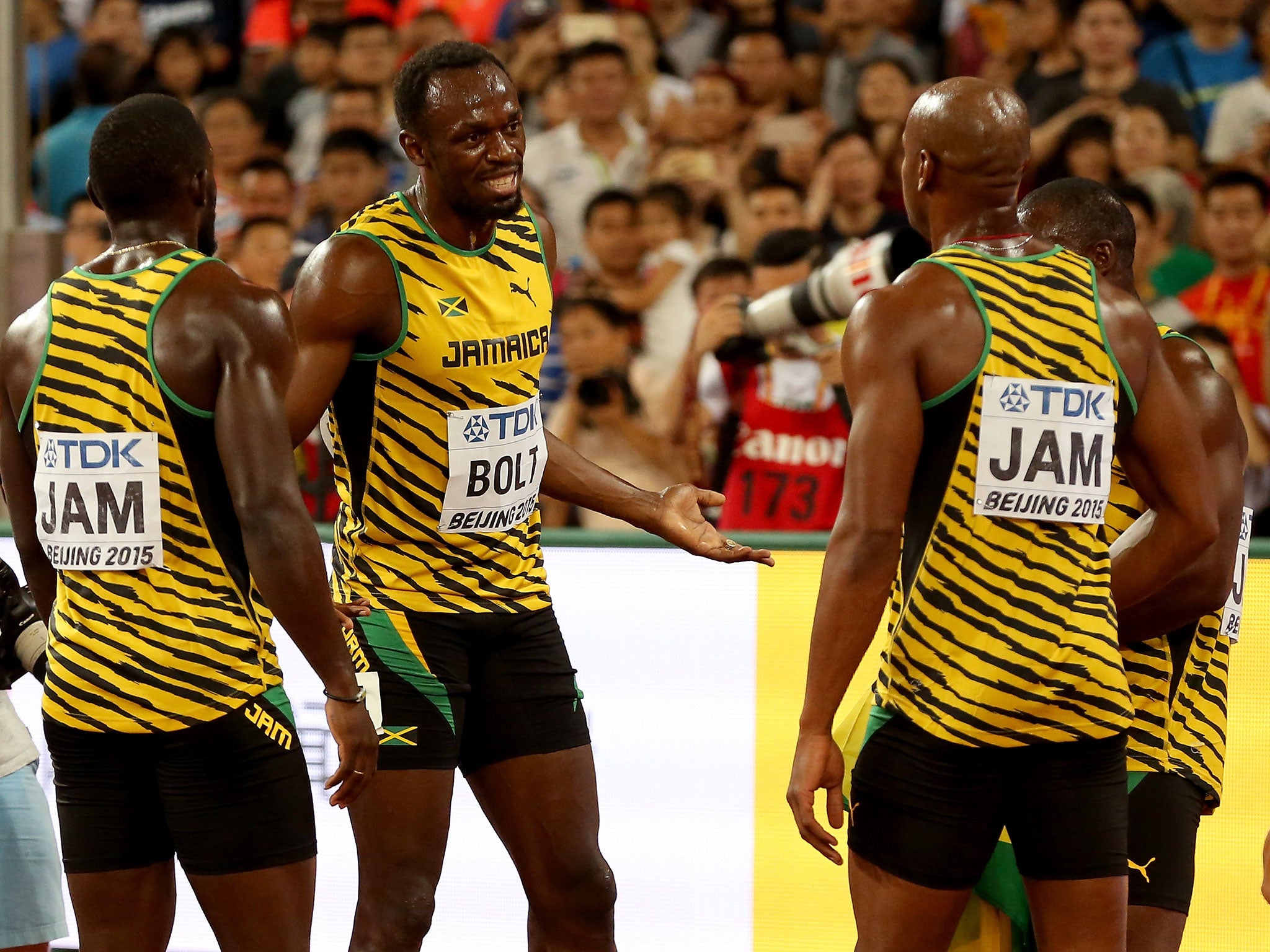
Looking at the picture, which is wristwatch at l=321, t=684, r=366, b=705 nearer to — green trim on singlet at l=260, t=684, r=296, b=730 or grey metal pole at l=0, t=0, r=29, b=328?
green trim on singlet at l=260, t=684, r=296, b=730

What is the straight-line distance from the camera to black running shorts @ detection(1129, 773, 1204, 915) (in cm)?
321

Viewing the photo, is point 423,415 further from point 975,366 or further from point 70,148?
point 70,148

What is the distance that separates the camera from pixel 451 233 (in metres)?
3.51

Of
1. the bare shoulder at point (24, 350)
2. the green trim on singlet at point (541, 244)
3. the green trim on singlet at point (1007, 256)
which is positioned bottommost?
the bare shoulder at point (24, 350)

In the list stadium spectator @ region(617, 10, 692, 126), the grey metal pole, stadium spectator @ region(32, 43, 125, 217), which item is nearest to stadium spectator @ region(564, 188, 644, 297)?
stadium spectator @ region(617, 10, 692, 126)

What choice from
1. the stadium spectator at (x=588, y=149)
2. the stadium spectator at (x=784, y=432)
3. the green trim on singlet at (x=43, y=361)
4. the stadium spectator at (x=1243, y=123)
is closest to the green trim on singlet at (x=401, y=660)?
the green trim on singlet at (x=43, y=361)

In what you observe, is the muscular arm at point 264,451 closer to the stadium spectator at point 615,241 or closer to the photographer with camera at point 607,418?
the photographer with camera at point 607,418

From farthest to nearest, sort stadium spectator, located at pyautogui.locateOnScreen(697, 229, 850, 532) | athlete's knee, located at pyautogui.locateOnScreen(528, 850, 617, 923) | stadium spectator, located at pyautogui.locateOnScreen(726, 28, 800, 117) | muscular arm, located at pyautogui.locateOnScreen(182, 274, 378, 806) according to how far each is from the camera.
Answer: stadium spectator, located at pyautogui.locateOnScreen(726, 28, 800, 117) → stadium spectator, located at pyautogui.locateOnScreen(697, 229, 850, 532) → athlete's knee, located at pyautogui.locateOnScreen(528, 850, 617, 923) → muscular arm, located at pyautogui.locateOnScreen(182, 274, 378, 806)

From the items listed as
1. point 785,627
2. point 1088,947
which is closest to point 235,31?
point 785,627

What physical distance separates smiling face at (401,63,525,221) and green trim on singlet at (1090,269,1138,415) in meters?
1.16

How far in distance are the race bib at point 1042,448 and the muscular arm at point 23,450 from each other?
5.26ft

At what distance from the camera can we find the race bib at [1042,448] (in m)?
2.82

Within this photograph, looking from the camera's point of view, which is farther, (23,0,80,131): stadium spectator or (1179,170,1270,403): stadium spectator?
(23,0,80,131): stadium spectator

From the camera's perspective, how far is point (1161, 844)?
3.21 meters
